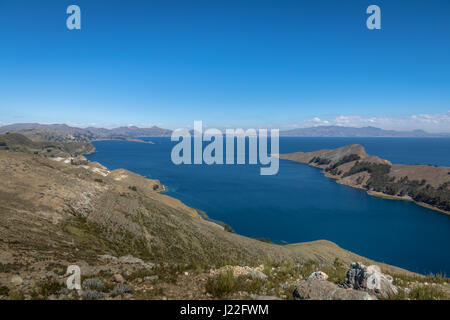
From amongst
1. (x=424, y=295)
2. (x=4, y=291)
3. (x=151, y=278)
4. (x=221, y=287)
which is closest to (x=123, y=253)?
(x=4, y=291)

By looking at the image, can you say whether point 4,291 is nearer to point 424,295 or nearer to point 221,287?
point 221,287

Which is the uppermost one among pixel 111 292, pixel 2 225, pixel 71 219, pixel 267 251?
pixel 111 292

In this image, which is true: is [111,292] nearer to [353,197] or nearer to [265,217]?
[265,217]

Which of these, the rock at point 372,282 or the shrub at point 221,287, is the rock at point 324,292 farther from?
the shrub at point 221,287

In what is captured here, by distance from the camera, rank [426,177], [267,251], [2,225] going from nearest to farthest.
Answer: [2,225] < [267,251] < [426,177]
